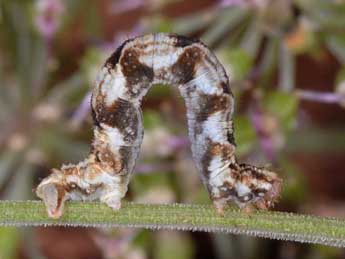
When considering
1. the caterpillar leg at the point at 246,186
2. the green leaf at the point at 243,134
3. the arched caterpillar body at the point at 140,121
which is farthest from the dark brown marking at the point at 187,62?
the green leaf at the point at 243,134

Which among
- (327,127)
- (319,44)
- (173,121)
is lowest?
(327,127)

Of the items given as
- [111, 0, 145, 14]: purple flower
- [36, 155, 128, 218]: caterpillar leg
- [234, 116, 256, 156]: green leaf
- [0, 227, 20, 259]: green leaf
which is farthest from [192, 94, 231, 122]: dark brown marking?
[111, 0, 145, 14]: purple flower

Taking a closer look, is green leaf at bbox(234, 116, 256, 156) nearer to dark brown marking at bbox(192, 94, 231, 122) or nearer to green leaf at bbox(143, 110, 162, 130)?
green leaf at bbox(143, 110, 162, 130)

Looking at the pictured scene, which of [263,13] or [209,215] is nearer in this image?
[209,215]

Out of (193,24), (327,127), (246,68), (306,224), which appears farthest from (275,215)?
(327,127)

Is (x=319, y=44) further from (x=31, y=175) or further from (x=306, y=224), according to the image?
(x=306, y=224)

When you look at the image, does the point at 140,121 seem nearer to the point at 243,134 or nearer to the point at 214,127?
the point at 214,127

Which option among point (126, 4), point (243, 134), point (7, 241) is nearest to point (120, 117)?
point (243, 134)
